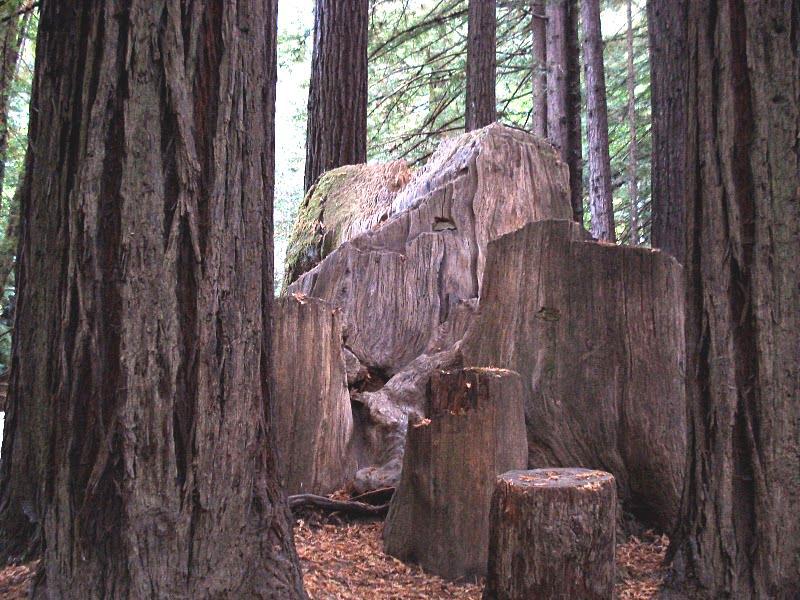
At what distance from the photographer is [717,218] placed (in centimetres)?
266

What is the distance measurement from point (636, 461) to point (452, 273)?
1.82 meters

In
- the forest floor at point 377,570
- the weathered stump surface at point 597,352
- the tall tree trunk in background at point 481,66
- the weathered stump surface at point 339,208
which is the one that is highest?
the tall tree trunk in background at point 481,66

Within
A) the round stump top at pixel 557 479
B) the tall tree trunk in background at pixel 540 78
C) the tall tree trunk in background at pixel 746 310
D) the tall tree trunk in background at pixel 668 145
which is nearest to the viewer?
the tall tree trunk in background at pixel 746 310

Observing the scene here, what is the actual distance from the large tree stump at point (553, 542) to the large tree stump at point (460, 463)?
0.49 meters

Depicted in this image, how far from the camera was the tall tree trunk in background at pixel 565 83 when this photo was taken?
1208cm

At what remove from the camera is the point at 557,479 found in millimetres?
2727

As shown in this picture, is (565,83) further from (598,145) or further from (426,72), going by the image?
(426,72)

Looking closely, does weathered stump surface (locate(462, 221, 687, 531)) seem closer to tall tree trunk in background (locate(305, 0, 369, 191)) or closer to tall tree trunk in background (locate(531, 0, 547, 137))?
tall tree trunk in background (locate(305, 0, 369, 191))

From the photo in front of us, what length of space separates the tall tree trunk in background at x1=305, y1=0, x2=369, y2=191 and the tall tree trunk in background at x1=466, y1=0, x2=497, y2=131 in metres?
2.61

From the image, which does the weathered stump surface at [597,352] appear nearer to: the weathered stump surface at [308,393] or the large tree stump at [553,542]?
the weathered stump surface at [308,393]

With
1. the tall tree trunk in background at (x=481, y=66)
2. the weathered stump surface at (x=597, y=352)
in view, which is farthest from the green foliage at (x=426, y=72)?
the weathered stump surface at (x=597, y=352)

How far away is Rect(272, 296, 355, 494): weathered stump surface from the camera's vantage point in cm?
378

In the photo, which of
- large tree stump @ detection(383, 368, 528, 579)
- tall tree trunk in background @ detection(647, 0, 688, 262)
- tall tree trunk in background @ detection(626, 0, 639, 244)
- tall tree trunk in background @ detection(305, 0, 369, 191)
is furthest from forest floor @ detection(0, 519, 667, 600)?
tall tree trunk in background @ detection(626, 0, 639, 244)

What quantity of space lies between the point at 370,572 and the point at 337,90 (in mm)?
6366
